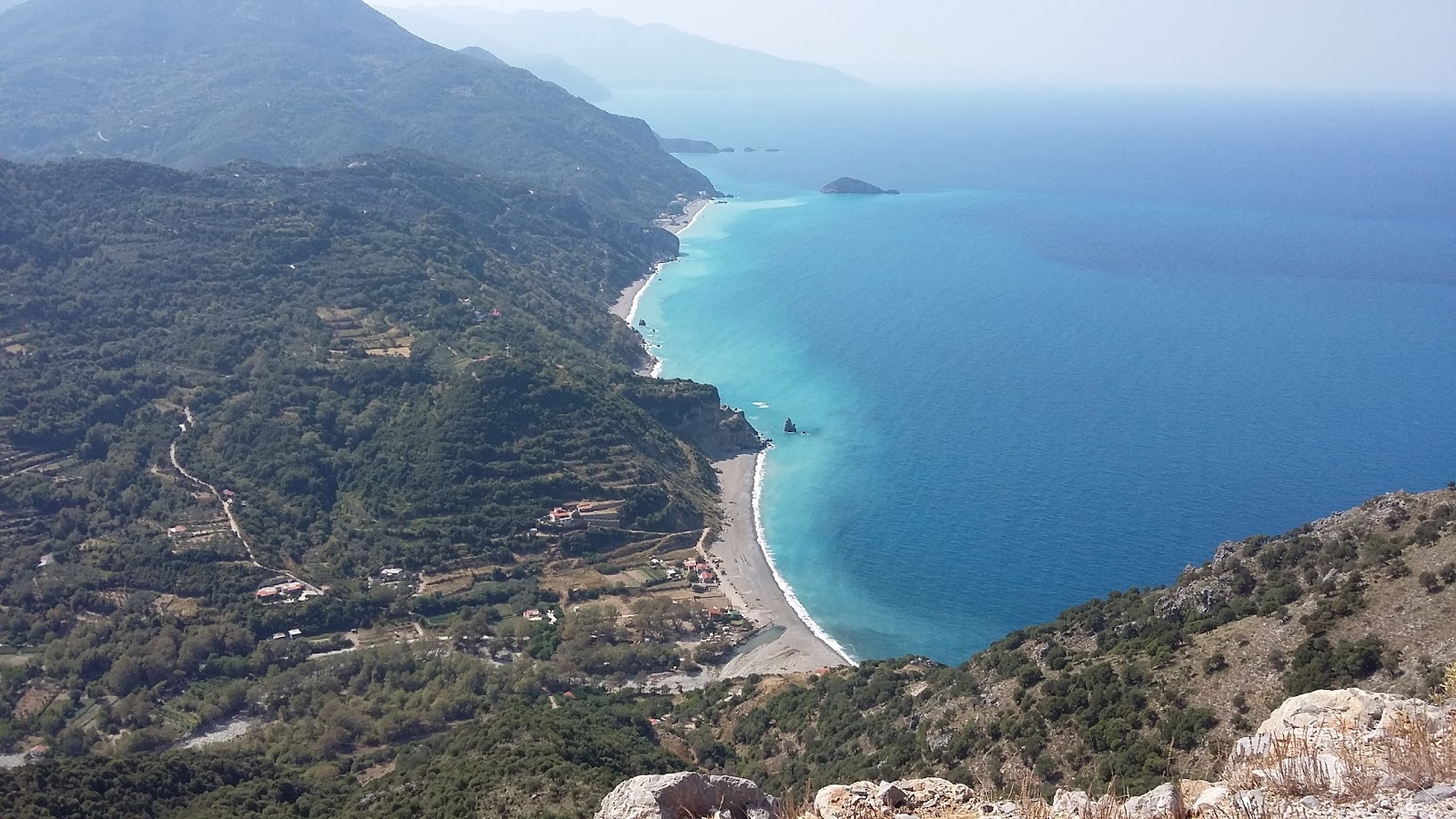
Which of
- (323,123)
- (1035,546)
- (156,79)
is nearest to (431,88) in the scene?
(323,123)

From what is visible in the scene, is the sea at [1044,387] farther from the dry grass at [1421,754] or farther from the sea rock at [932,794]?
the dry grass at [1421,754]

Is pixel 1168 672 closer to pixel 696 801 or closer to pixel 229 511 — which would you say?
pixel 696 801

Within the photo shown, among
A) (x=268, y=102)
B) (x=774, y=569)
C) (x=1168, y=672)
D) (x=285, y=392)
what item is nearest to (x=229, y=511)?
(x=285, y=392)

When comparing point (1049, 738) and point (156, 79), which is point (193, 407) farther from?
point (156, 79)

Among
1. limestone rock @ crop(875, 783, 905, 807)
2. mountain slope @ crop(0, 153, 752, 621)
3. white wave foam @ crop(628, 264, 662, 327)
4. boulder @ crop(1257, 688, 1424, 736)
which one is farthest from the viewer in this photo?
white wave foam @ crop(628, 264, 662, 327)

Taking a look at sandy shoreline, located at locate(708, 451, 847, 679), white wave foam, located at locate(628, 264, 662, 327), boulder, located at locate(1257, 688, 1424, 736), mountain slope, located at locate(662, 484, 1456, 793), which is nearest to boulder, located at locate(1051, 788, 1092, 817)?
boulder, located at locate(1257, 688, 1424, 736)

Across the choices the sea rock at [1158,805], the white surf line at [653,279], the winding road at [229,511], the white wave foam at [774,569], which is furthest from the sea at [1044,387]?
the sea rock at [1158,805]

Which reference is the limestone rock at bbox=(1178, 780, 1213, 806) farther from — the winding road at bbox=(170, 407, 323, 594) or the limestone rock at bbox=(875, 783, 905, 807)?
the winding road at bbox=(170, 407, 323, 594)
